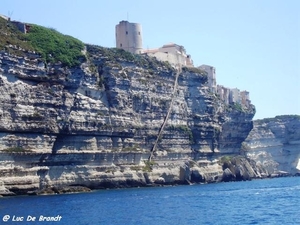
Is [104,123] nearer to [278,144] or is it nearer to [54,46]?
[54,46]

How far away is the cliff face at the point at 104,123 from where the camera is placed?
55.0 m

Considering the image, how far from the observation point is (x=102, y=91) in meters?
66.2

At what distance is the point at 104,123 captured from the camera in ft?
211

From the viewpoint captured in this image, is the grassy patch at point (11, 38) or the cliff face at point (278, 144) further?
the cliff face at point (278, 144)

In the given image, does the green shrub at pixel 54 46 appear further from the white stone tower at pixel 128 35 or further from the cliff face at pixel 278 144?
the cliff face at pixel 278 144

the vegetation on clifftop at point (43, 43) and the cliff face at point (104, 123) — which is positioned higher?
the vegetation on clifftop at point (43, 43)

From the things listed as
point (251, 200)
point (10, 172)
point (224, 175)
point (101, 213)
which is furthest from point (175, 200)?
point (224, 175)

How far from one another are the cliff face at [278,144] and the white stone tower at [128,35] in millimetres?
39737

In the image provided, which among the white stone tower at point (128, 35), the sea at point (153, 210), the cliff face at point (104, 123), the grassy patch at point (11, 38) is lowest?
the sea at point (153, 210)

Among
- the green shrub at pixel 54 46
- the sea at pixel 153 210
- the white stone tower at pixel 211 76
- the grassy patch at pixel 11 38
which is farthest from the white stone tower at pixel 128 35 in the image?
the sea at pixel 153 210

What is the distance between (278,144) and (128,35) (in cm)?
4656

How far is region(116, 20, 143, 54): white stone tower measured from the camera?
8481 cm

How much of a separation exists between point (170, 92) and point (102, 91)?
14.1m

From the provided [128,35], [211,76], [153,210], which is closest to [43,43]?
[128,35]
